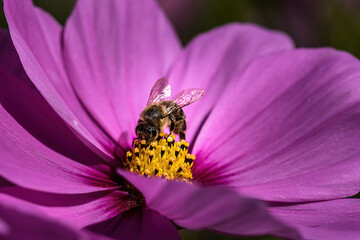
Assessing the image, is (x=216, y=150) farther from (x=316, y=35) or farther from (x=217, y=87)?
(x=316, y=35)

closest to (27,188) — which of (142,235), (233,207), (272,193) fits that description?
(142,235)

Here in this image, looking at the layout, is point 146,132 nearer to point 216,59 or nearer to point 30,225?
point 216,59

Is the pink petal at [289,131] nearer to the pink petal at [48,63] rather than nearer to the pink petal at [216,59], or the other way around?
the pink petal at [216,59]

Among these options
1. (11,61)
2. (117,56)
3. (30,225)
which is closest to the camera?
(30,225)

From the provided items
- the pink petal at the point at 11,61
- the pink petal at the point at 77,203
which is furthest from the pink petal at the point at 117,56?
the pink petal at the point at 77,203

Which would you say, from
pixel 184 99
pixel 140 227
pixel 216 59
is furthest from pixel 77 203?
pixel 216 59

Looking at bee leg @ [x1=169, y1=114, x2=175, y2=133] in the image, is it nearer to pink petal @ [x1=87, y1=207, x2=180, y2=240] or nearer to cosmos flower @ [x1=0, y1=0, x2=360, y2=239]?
cosmos flower @ [x1=0, y1=0, x2=360, y2=239]
